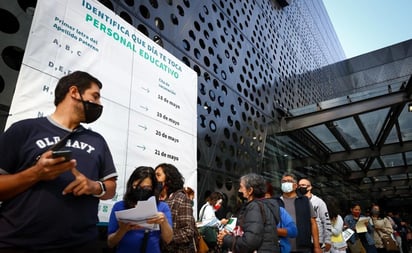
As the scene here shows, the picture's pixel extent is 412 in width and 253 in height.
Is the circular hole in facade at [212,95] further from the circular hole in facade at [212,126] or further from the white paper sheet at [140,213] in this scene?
the white paper sheet at [140,213]

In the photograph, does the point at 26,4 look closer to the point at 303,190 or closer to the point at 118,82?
the point at 118,82

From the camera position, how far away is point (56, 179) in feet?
4.83

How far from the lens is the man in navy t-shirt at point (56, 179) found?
131cm

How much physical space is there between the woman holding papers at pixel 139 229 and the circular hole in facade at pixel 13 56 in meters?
1.69

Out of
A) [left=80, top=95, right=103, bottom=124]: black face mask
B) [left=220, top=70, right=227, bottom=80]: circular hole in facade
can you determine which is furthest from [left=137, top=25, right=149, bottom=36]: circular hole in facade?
[left=80, top=95, right=103, bottom=124]: black face mask

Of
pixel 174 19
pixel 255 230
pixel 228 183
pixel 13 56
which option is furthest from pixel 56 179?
pixel 228 183

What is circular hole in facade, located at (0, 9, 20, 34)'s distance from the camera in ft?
8.81

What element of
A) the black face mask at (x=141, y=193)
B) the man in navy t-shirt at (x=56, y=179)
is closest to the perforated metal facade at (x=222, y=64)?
the man in navy t-shirt at (x=56, y=179)

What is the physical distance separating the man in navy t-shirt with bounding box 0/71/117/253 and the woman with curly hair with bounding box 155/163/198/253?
2.98 feet

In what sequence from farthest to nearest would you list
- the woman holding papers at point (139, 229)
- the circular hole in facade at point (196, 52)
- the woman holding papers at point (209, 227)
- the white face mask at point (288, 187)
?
the circular hole in facade at point (196, 52), the white face mask at point (288, 187), the woman holding papers at point (209, 227), the woman holding papers at point (139, 229)

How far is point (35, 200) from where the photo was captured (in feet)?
4.54

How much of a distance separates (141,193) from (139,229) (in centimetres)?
28

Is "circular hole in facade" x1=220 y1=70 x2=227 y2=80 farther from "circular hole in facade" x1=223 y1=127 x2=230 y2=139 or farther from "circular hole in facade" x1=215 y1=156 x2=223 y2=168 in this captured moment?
"circular hole in facade" x1=215 y1=156 x2=223 y2=168

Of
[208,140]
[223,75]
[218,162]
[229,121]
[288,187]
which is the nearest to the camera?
[288,187]
